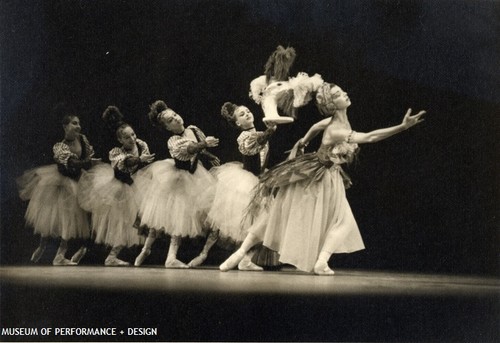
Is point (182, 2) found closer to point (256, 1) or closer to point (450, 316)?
point (256, 1)

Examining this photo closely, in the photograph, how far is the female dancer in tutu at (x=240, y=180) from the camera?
21.0ft

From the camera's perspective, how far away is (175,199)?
6.56m

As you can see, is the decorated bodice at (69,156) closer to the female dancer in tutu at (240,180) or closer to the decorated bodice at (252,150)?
the female dancer in tutu at (240,180)

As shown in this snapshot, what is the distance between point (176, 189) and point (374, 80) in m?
1.62

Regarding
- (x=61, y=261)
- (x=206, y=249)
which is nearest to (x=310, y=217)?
(x=206, y=249)

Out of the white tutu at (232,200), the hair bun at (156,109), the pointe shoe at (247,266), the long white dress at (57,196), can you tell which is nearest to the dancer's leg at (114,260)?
Answer: the long white dress at (57,196)

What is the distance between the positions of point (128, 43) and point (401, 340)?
2.81 m

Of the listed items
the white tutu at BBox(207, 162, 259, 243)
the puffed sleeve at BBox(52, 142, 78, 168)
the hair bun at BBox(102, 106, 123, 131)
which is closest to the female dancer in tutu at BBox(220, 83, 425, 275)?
the white tutu at BBox(207, 162, 259, 243)

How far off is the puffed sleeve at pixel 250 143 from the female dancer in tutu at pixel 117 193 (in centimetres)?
68

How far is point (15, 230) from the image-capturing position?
20.9ft

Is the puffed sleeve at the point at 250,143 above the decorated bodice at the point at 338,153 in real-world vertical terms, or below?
above

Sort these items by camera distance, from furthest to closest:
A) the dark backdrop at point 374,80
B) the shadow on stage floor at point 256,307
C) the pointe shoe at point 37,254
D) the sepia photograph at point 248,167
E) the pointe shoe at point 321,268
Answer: the pointe shoe at point 37,254
the dark backdrop at point 374,80
the pointe shoe at point 321,268
the sepia photograph at point 248,167
the shadow on stage floor at point 256,307

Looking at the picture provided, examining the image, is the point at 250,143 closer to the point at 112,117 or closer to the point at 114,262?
the point at 112,117

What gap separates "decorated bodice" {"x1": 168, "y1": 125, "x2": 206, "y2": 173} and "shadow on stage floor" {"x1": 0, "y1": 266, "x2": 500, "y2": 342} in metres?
0.87
